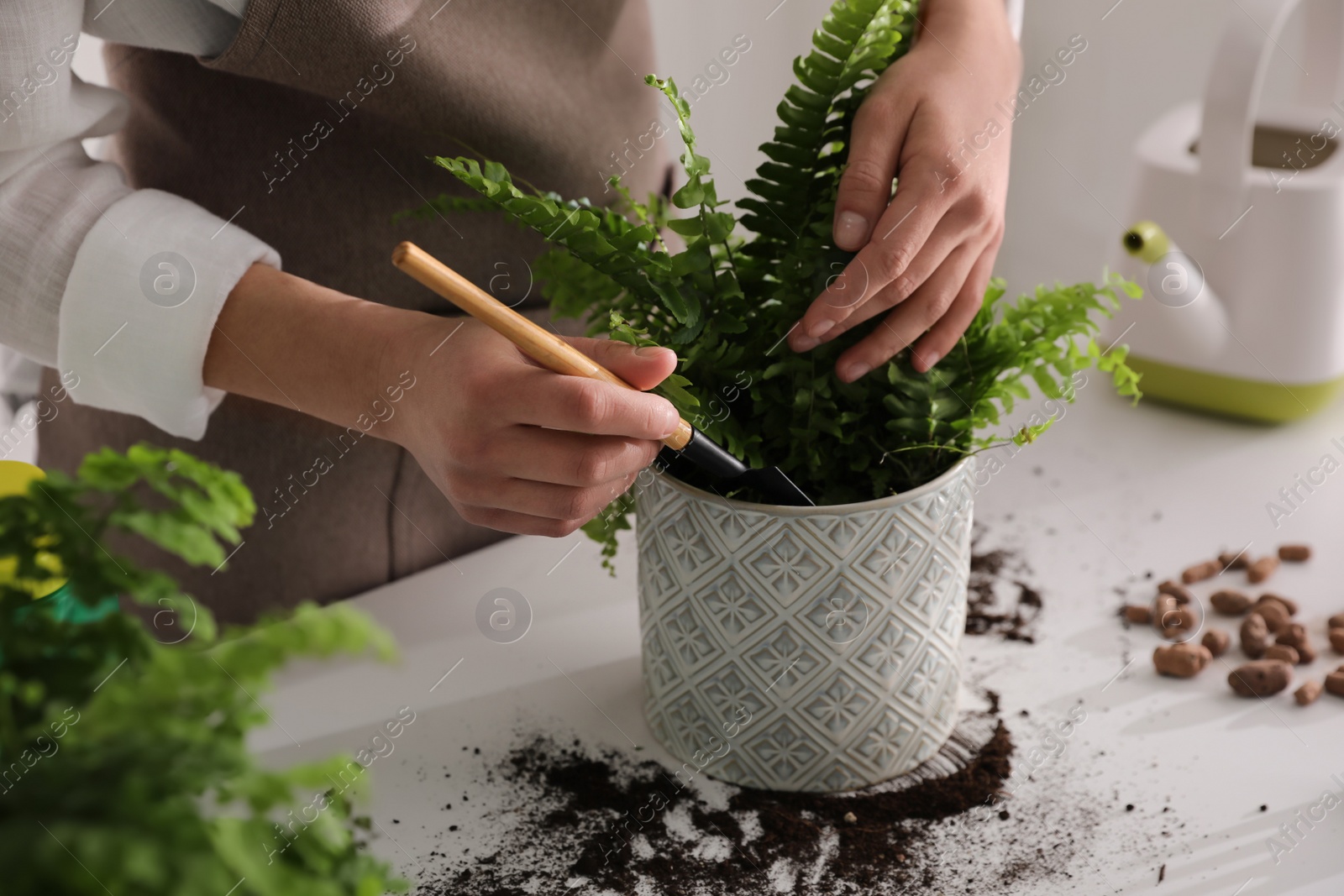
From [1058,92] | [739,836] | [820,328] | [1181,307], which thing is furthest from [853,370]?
[1058,92]

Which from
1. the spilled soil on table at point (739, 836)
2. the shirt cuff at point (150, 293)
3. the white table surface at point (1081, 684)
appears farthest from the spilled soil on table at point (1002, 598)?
the shirt cuff at point (150, 293)

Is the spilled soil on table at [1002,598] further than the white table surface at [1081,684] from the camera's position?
Yes

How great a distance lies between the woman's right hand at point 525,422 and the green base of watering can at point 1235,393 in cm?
68

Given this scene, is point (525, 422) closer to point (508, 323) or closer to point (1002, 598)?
point (508, 323)

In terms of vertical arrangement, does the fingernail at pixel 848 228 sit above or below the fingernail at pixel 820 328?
above

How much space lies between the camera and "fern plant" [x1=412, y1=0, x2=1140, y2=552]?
1.96 feet

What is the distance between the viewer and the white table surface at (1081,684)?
625 millimetres

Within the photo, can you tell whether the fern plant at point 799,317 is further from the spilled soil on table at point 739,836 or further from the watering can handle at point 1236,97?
the watering can handle at point 1236,97

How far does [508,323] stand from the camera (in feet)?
1.61

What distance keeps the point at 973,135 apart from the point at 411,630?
0.52m

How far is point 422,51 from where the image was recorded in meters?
0.71

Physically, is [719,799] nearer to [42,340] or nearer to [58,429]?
[42,340]

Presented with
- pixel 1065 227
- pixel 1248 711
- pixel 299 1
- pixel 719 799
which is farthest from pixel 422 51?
pixel 1065 227

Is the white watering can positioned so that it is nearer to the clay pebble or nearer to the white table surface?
the white table surface
